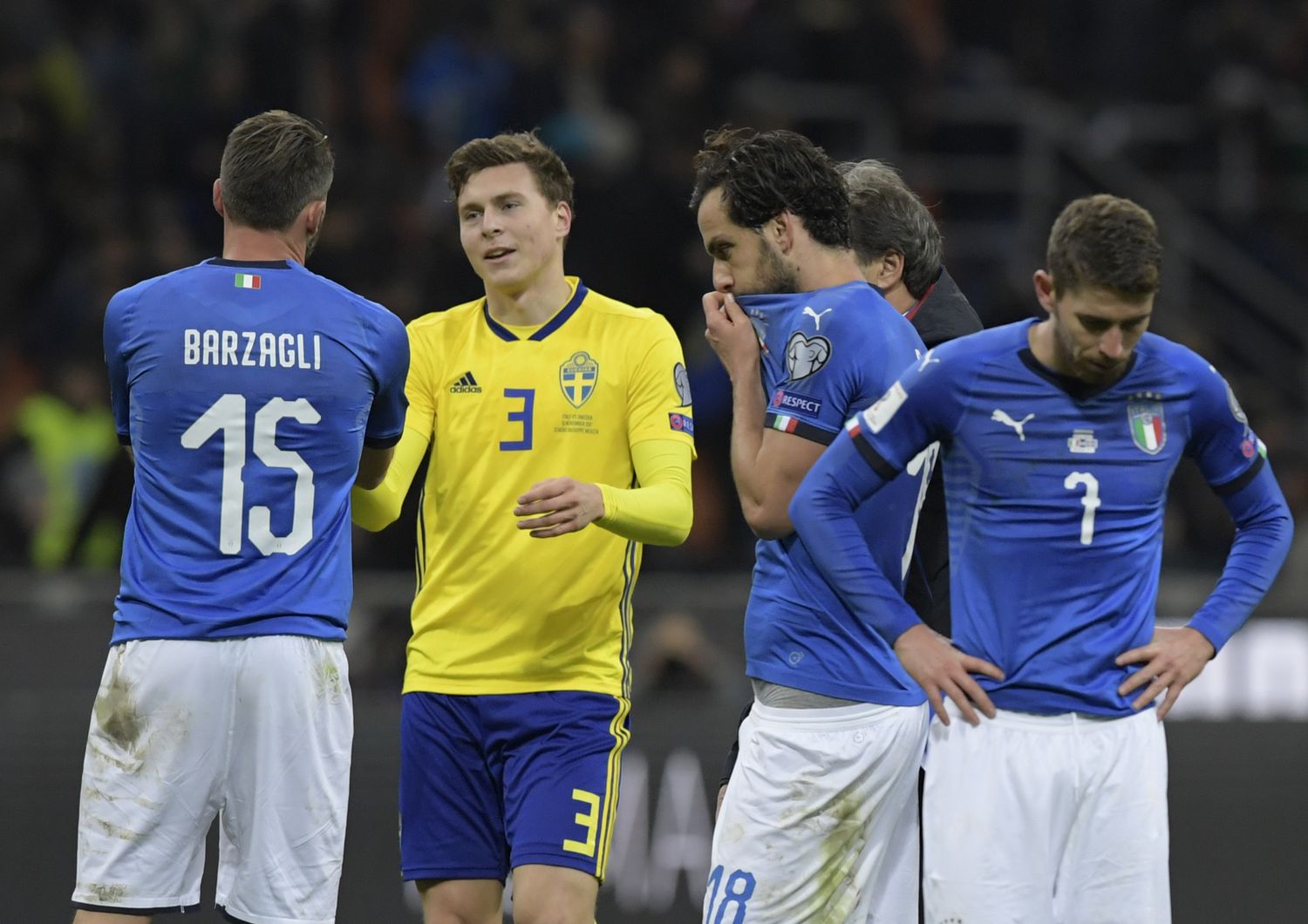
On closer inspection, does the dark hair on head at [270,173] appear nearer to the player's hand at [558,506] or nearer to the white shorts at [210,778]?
the player's hand at [558,506]

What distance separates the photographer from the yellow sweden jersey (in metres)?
5.25

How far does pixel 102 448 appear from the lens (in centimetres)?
1008

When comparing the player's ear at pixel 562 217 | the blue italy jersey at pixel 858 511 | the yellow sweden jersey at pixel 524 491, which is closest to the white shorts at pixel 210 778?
the yellow sweden jersey at pixel 524 491

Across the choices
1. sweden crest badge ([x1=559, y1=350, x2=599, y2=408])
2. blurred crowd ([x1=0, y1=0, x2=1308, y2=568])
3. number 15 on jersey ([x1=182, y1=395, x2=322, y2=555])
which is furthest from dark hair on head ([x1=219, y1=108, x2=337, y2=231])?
blurred crowd ([x1=0, y1=0, x2=1308, y2=568])

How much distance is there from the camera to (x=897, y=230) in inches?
202

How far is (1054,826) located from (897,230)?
5.83ft

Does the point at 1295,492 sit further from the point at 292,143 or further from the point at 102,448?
the point at 292,143

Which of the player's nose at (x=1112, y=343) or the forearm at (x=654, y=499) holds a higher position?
the player's nose at (x=1112, y=343)

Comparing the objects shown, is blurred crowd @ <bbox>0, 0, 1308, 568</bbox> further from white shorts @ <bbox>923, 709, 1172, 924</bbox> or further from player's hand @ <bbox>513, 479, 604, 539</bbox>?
white shorts @ <bbox>923, 709, 1172, 924</bbox>

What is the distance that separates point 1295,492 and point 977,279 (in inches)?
106

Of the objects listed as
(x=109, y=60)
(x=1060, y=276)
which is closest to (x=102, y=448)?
(x=109, y=60)

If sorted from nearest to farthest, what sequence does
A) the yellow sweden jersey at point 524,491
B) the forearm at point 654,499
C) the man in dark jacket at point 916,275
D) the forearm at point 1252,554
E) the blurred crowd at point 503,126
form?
the forearm at point 1252,554 → the forearm at point 654,499 → the man in dark jacket at point 916,275 → the yellow sweden jersey at point 524,491 → the blurred crowd at point 503,126

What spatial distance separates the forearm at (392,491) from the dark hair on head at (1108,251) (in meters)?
1.99

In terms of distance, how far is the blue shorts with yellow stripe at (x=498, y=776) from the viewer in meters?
5.15
